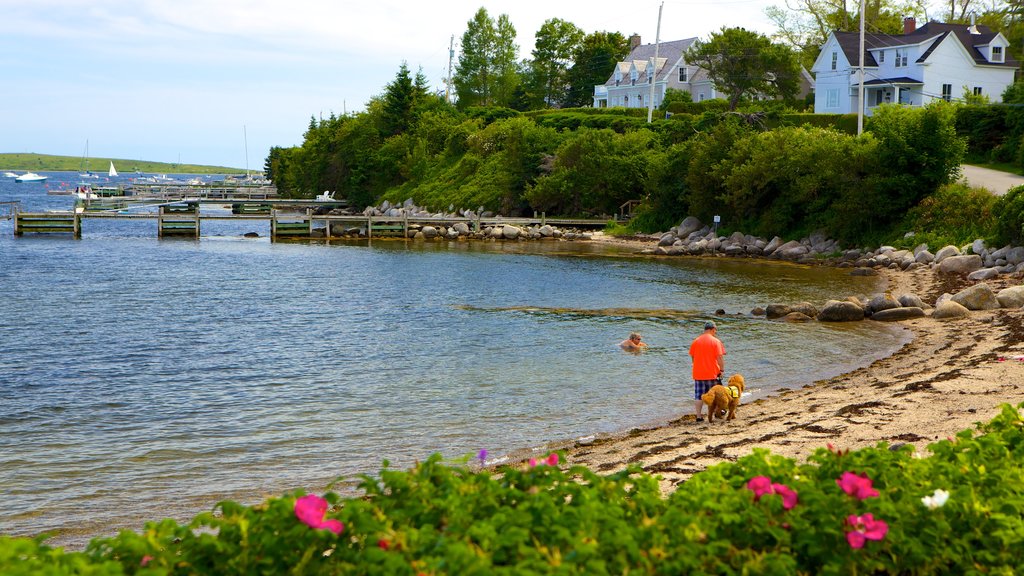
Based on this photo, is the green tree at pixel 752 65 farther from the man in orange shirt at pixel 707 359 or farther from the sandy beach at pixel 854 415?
the man in orange shirt at pixel 707 359

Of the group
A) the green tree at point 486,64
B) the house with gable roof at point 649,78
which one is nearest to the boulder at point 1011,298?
the house with gable roof at point 649,78

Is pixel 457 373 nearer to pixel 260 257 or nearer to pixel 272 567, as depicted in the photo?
pixel 272 567

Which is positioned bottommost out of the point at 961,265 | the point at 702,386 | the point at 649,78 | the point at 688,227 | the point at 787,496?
the point at 702,386

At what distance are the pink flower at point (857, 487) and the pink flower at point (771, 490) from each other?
31 centimetres

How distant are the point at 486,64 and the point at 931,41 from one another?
62052 millimetres

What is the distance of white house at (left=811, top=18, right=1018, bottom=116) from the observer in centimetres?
6881

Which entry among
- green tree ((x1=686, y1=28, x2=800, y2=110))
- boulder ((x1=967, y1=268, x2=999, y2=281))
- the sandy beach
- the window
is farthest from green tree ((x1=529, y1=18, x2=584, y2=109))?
the sandy beach

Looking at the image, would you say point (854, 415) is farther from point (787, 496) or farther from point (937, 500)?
point (787, 496)

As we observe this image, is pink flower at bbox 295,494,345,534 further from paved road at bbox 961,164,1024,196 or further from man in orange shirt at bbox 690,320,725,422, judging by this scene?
paved road at bbox 961,164,1024,196

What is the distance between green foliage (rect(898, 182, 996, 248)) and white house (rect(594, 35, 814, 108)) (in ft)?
144

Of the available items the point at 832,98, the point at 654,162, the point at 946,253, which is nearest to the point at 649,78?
the point at 832,98

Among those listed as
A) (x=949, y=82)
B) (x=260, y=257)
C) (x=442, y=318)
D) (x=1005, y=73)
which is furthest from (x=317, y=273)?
(x=1005, y=73)

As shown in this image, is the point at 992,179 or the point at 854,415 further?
the point at 992,179

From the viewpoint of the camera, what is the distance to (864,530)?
540 cm
